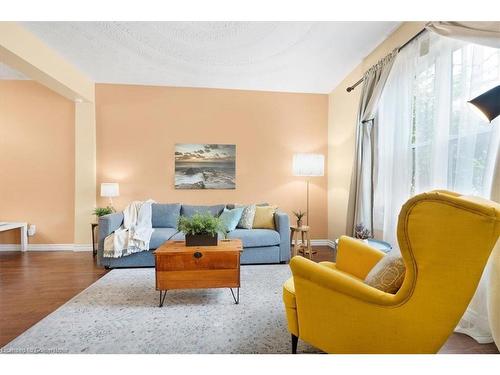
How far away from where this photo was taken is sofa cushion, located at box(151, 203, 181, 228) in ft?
12.5

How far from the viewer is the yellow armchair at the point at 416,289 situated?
1.04 m

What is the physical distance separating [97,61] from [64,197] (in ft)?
7.38

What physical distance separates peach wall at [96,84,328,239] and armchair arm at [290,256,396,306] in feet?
10.1

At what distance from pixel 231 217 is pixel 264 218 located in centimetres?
48

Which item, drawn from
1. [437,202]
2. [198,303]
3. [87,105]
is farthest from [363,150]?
[87,105]

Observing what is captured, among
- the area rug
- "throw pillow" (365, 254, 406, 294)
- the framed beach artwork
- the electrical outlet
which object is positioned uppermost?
the framed beach artwork

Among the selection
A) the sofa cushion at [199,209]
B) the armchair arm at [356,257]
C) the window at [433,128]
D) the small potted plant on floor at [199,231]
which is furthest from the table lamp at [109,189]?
the window at [433,128]

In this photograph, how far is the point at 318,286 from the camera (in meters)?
1.29

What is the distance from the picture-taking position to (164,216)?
151 inches

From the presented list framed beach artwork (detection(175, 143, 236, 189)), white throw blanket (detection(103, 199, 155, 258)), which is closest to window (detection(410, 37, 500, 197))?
framed beach artwork (detection(175, 143, 236, 189))

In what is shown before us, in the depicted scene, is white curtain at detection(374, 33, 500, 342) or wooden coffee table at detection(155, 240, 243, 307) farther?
wooden coffee table at detection(155, 240, 243, 307)

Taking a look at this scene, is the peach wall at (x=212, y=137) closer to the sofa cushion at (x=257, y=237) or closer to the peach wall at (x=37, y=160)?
the peach wall at (x=37, y=160)

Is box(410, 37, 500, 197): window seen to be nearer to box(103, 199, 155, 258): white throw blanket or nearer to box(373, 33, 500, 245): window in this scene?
box(373, 33, 500, 245): window

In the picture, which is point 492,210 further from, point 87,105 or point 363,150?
point 87,105
